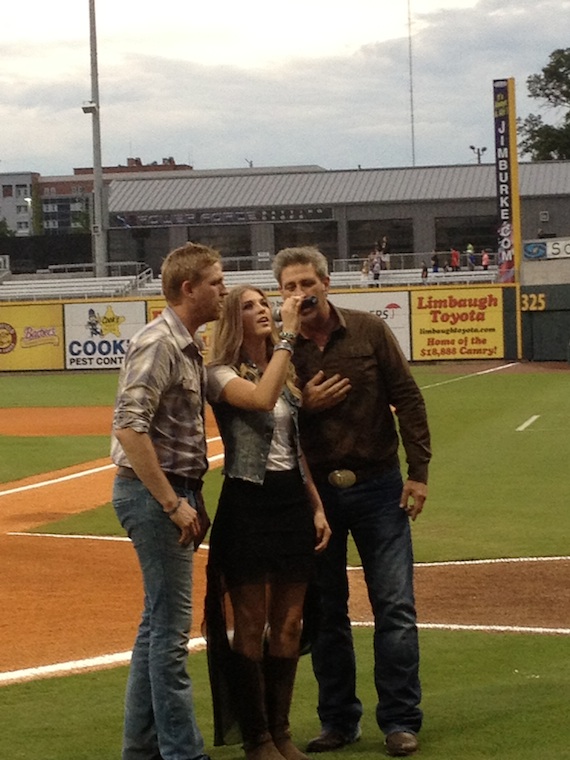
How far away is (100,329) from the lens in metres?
48.8

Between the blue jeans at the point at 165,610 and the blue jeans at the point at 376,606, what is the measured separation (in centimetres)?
84

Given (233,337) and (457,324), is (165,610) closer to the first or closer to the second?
(233,337)

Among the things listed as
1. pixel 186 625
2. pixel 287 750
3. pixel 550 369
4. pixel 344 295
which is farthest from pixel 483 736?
pixel 344 295

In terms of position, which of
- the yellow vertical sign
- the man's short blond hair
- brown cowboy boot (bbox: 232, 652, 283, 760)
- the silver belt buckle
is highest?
the yellow vertical sign

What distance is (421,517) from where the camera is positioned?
13.7 m

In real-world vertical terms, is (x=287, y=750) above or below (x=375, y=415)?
below

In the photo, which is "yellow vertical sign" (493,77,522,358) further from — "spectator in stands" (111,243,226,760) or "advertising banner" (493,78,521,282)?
"spectator in stands" (111,243,226,760)

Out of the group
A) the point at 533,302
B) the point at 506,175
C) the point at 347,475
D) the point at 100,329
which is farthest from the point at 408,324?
the point at 347,475

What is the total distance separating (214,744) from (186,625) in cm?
71

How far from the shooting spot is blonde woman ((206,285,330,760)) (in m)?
5.41

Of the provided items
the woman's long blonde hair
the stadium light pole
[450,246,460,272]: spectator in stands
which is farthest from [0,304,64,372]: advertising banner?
the woman's long blonde hair

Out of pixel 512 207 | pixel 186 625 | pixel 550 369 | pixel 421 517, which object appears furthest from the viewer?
pixel 512 207

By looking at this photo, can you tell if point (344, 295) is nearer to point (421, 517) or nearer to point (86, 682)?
point (421, 517)

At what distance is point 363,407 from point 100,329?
4341 centimetres
